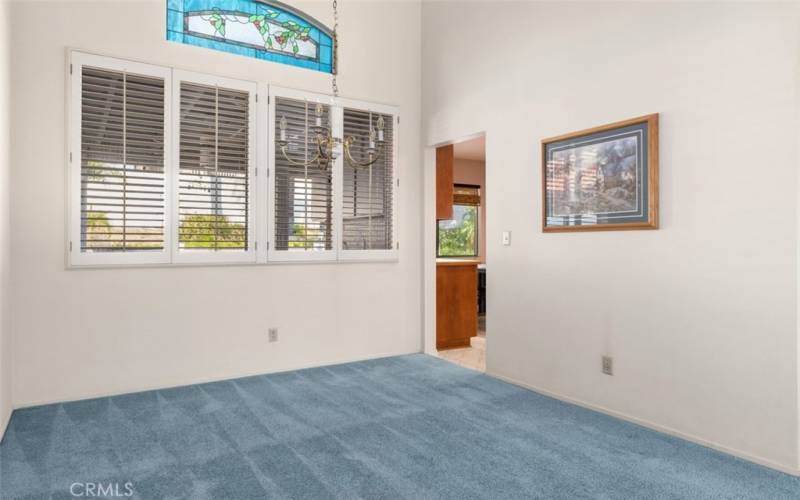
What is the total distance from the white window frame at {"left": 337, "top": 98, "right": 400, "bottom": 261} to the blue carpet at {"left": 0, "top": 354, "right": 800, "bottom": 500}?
55.6 inches

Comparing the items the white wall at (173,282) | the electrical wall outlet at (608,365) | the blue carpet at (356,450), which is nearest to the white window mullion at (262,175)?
the white wall at (173,282)

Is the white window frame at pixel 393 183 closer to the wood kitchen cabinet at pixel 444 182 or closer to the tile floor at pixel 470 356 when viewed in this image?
the wood kitchen cabinet at pixel 444 182

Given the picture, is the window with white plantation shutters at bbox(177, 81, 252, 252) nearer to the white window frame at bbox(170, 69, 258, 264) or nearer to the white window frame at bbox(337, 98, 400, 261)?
the white window frame at bbox(170, 69, 258, 264)

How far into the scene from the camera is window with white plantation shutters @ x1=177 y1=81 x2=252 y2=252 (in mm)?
4164

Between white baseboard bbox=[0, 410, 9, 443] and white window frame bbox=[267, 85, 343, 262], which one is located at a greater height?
white window frame bbox=[267, 85, 343, 262]

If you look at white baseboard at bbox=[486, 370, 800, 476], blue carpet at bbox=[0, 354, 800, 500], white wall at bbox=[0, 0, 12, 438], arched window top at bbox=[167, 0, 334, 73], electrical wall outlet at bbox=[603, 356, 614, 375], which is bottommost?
blue carpet at bbox=[0, 354, 800, 500]

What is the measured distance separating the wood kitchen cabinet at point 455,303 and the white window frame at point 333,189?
4.67 ft

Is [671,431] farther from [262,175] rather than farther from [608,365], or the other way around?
[262,175]

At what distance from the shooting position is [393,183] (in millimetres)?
5285

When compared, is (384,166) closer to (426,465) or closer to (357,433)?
(357,433)

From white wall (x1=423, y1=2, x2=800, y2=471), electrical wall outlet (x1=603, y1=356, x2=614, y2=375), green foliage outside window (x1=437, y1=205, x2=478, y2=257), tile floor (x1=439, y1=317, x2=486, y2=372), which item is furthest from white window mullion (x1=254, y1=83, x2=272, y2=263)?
green foliage outside window (x1=437, y1=205, x2=478, y2=257)

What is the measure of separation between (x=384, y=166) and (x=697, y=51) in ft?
9.59

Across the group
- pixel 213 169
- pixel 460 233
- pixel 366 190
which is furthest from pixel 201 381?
pixel 460 233

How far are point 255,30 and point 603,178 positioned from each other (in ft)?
10.5
